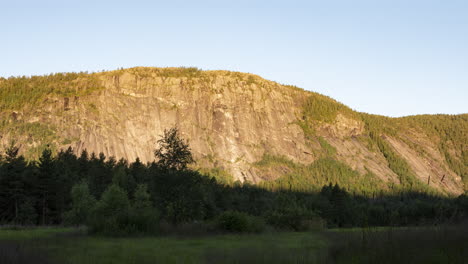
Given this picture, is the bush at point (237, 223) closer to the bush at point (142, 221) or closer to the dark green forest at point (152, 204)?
the dark green forest at point (152, 204)

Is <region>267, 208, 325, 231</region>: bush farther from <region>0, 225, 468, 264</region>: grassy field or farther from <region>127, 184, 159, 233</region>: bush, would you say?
<region>0, 225, 468, 264</region>: grassy field

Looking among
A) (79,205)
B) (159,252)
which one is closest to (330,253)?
(159,252)

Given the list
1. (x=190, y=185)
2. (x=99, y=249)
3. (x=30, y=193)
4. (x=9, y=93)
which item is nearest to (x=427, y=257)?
(x=99, y=249)

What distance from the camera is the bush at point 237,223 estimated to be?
1001 inches

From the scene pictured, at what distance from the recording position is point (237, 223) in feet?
84.1

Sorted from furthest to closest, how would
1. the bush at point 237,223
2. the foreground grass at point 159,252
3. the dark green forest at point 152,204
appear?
1. the bush at point 237,223
2. the dark green forest at point 152,204
3. the foreground grass at point 159,252

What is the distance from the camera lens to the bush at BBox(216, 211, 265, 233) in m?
25.4

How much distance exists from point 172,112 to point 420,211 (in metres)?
125

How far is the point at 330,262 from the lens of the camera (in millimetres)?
12227

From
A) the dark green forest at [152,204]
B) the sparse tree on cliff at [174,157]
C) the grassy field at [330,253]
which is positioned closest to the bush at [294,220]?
the dark green forest at [152,204]

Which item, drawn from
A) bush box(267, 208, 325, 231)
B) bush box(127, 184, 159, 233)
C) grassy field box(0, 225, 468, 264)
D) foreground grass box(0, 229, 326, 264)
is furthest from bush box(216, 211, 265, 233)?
grassy field box(0, 225, 468, 264)

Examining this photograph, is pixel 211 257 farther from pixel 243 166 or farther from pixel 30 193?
pixel 243 166

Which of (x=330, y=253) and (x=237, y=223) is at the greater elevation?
(x=330, y=253)

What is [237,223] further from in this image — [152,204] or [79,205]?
[79,205]
